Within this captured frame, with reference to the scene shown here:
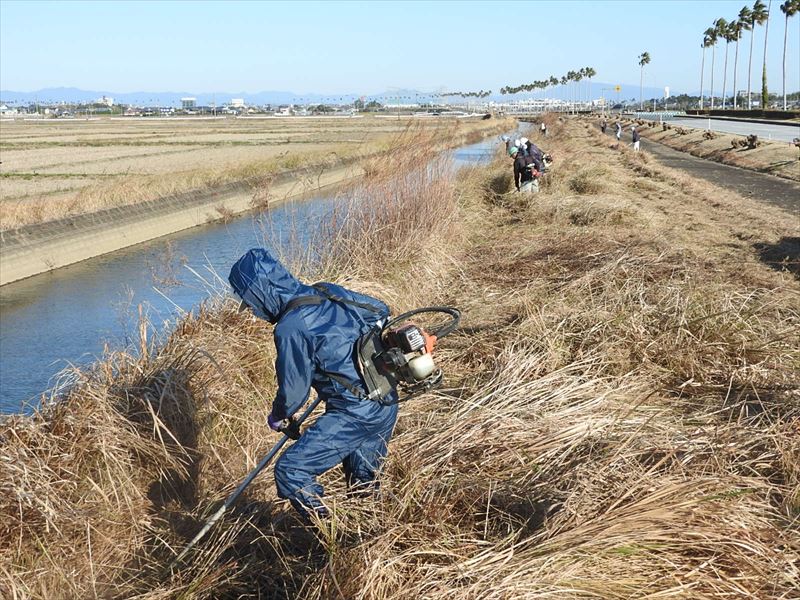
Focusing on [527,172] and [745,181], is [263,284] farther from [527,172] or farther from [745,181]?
[745,181]

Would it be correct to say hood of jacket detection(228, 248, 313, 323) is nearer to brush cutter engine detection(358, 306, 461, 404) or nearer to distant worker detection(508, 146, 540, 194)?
brush cutter engine detection(358, 306, 461, 404)

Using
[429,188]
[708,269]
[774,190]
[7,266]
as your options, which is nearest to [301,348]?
[708,269]

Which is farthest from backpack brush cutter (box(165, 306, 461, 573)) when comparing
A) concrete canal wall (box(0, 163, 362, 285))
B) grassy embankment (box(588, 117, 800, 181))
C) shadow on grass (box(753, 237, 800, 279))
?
grassy embankment (box(588, 117, 800, 181))

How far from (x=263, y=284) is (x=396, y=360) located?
70cm

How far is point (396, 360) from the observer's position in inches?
151

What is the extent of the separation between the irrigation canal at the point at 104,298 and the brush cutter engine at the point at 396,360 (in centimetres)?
372

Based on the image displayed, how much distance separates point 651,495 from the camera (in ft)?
11.4

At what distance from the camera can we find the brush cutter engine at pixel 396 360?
384 cm

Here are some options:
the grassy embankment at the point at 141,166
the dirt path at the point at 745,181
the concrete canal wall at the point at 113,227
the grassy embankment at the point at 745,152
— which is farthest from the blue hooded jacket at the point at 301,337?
the grassy embankment at the point at 745,152

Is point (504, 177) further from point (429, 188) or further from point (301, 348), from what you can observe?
point (301, 348)

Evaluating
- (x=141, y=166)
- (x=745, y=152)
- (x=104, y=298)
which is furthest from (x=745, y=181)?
(x=141, y=166)

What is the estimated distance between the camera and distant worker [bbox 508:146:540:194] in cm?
1616

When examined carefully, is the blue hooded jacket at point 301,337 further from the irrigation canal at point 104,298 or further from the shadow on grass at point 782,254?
the shadow on grass at point 782,254

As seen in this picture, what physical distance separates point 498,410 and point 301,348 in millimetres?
1475
